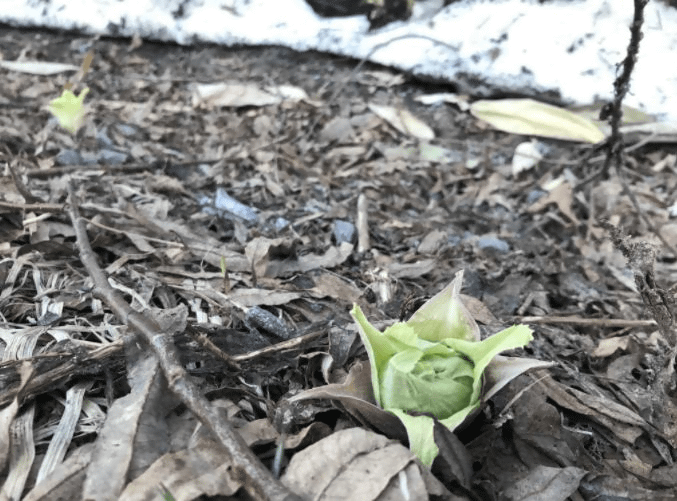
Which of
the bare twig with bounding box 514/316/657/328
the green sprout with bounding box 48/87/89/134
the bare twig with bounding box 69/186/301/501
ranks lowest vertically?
the bare twig with bounding box 514/316/657/328

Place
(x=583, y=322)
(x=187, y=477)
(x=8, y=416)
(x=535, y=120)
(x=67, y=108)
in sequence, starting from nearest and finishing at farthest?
(x=187, y=477), (x=8, y=416), (x=583, y=322), (x=67, y=108), (x=535, y=120)

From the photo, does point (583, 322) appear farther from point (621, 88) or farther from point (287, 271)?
point (621, 88)

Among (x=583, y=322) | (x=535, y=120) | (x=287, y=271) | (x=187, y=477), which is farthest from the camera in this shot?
(x=535, y=120)

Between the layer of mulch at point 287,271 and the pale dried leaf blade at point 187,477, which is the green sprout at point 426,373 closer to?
the layer of mulch at point 287,271

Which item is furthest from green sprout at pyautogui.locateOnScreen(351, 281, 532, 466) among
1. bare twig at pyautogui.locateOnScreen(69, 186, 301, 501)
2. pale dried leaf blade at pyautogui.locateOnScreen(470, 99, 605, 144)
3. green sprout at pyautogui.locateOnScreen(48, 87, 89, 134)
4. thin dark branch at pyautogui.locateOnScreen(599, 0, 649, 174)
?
pale dried leaf blade at pyautogui.locateOnScreen(470, 99, 605, 144)

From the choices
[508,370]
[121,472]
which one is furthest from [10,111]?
[508,370]

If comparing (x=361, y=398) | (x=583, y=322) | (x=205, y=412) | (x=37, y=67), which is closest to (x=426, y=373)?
(x=361, y=398)

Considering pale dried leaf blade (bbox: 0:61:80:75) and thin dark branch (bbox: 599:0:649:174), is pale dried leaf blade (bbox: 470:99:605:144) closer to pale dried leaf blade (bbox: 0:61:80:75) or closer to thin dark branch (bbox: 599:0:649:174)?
thin dark branch (bbox: 599:0:649:174)
